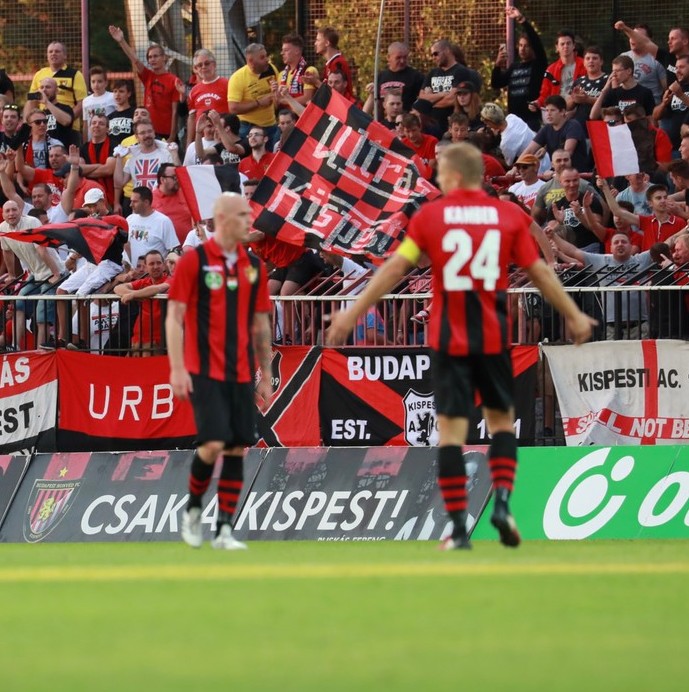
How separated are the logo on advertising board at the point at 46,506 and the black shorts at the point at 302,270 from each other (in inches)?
116

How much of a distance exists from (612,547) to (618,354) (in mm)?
4751

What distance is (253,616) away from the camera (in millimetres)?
6492

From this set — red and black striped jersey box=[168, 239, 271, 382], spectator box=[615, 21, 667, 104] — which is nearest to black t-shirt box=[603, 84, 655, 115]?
spectator box=[615, 21, 667, 104]

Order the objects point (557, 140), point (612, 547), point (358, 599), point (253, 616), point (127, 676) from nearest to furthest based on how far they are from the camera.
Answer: point (127, 676) < point (253, 616) < point (358, 599) < point (612, 547) < point (557, 140)

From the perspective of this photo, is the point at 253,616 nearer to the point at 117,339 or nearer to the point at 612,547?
the point at 612,547

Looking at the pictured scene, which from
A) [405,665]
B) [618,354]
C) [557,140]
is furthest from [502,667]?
[557,140]

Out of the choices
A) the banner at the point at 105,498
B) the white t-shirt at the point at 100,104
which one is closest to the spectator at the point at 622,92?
the banner at the point at 105,498

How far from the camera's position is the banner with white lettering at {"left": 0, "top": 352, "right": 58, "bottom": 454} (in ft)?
55.7

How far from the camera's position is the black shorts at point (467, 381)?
30.4 feet

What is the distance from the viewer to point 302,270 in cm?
1697

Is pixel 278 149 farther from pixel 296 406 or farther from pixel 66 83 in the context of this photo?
pixel 66 83

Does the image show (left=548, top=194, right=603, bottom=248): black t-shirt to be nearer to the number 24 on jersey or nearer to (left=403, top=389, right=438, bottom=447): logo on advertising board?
(left=403, top=389, right=438, bottom=447): logo on advertising board

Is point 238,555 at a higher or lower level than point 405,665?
lower

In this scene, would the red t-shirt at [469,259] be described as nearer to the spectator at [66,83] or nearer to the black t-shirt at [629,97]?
the black t-shirt at [629,97]
